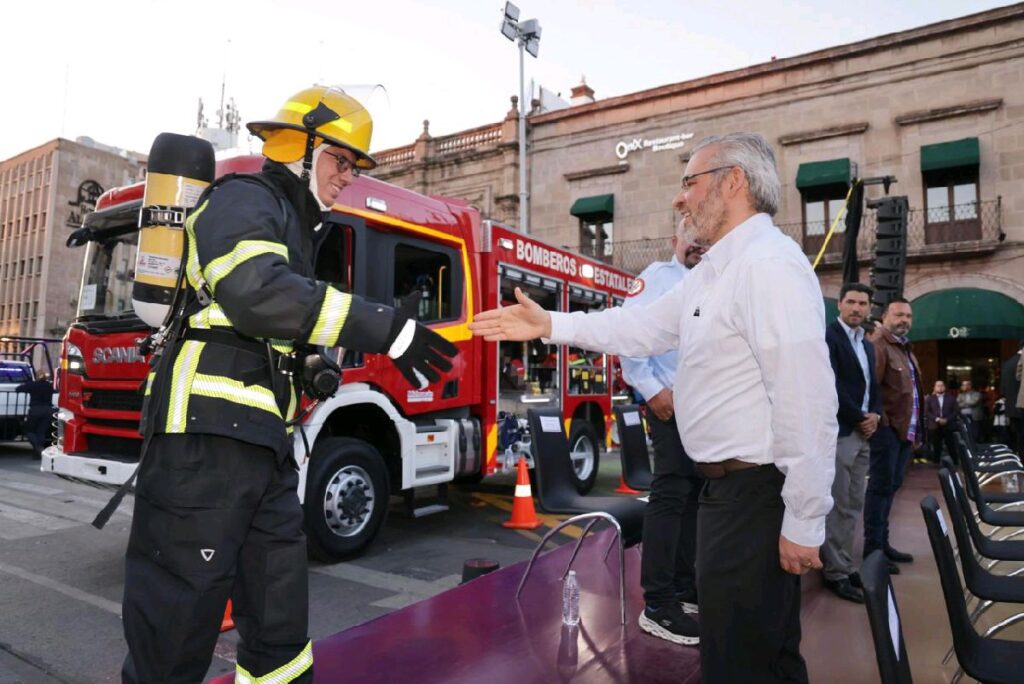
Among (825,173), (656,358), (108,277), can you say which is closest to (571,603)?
(656,358)

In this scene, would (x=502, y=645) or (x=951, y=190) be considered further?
(x=951, y=190)

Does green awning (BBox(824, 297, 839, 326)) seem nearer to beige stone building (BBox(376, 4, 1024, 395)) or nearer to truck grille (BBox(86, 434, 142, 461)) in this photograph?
beige stone building (BBox(376, 4, 1024, 395))

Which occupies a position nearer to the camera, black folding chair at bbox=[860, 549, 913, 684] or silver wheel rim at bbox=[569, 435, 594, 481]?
black folding chair at bbox=[860, 549, 913, 684]

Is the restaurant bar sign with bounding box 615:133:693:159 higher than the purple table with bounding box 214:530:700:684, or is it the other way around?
the restaurant bar sign with bounding box 615:133:693:159

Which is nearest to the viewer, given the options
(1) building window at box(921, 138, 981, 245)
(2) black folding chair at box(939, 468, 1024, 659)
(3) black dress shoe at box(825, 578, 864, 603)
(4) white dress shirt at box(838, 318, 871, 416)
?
(2) black folding chair at box(939, 468, 1024, 659)

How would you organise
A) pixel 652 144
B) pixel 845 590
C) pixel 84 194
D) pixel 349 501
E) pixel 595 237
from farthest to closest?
1. pixel 84 194
2. pixel 595 237
3. pixel 652 144
4. pixel 349 501
5. pixel 845 590

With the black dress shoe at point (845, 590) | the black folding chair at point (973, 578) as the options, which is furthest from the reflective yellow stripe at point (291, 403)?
the black dress shoe at point (845, 590)

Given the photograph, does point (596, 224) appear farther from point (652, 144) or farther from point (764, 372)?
point (764, 372)

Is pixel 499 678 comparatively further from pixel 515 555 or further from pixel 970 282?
pixel 970 282

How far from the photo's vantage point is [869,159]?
1764 centimetres

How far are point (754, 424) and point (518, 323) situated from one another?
1029 mm

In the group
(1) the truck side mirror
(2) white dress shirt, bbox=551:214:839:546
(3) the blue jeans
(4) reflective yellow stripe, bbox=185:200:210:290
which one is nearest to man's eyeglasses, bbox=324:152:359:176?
(4) reflective yellow stripe, bbox=185:200:210:290

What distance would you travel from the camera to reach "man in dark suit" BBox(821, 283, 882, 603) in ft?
13.9

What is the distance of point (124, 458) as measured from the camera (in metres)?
4.88
